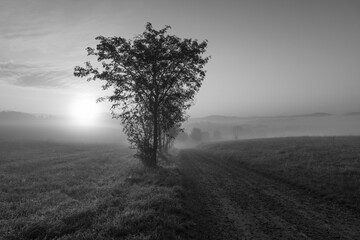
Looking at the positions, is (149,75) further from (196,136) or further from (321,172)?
(196,136)

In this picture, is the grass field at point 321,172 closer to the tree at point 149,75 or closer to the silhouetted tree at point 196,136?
the tree at point 149,75

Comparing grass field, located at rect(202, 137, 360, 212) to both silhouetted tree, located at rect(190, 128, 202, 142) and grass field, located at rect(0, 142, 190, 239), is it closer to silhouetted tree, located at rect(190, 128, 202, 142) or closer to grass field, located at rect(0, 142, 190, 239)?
grass field, located at rect(0, 142, 190, 239)

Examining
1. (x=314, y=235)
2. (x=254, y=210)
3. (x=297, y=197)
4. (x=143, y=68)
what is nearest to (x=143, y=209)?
(x=254, y=210)

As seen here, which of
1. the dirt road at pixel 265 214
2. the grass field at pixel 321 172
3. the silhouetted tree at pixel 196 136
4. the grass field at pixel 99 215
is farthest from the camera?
the silhouetted tree at pixel 196 136

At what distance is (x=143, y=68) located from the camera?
23.4 m

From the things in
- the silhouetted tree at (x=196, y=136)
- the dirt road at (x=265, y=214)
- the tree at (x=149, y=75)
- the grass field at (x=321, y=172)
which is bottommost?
the silhouetted tree at (x=196, y=136)

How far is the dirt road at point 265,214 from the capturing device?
30.5 feet

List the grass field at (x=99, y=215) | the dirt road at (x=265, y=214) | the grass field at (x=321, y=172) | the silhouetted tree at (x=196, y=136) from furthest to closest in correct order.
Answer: the silhouetted tree at (x=196, y=136) < the grass field at (x=321, y=172) < the dirt road at (x=265, y=214) < the grass field at (x=99, y=215)

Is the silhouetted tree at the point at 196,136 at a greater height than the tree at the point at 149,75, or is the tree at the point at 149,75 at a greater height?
the tree at the point at 149,75

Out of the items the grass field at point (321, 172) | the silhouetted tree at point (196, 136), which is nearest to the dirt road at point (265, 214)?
the grass field at point (321, 172)

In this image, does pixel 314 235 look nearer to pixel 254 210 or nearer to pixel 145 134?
pixel 254 210

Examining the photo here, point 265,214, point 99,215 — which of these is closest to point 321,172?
point 265,214

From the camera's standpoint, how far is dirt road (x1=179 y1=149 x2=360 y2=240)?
30.5 ft

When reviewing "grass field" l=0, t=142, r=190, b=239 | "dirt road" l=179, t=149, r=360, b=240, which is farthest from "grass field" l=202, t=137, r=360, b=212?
"grass field" l=0, t=142, r=190, b=239
